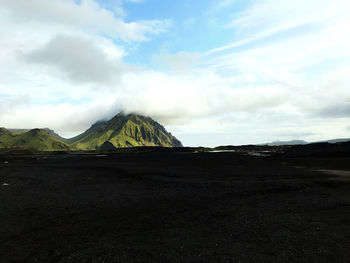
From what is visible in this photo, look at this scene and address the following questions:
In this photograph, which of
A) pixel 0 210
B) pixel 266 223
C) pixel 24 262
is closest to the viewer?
pixel 24 262

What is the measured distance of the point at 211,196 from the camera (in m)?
32.4

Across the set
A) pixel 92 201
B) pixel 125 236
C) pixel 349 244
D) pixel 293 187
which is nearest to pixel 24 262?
pixel 125 236

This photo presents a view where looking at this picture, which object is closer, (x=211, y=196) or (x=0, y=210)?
(x=0, y=210)

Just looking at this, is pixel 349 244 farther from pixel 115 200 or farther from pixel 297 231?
pixel 115 200

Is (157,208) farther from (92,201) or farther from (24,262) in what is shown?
(24,262)

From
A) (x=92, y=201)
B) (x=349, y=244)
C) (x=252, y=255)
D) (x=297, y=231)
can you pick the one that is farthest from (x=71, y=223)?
(x=349, y=244)

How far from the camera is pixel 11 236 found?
18.4m

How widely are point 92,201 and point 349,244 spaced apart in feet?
88.8

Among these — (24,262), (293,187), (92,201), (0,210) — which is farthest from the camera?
(293,187)

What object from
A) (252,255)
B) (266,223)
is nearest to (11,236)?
(252,255)

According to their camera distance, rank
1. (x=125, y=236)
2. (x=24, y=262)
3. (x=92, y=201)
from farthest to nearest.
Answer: (x=92, y=201) < (x=125, y=236) < (x=24, y=262)

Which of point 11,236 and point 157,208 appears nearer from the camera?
point 11,236

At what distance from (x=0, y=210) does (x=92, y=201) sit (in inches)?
385

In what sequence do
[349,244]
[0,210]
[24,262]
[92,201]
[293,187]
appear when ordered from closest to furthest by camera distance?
[24,262]
[349,244]
[0,210]
[92,201]
[293,187]
